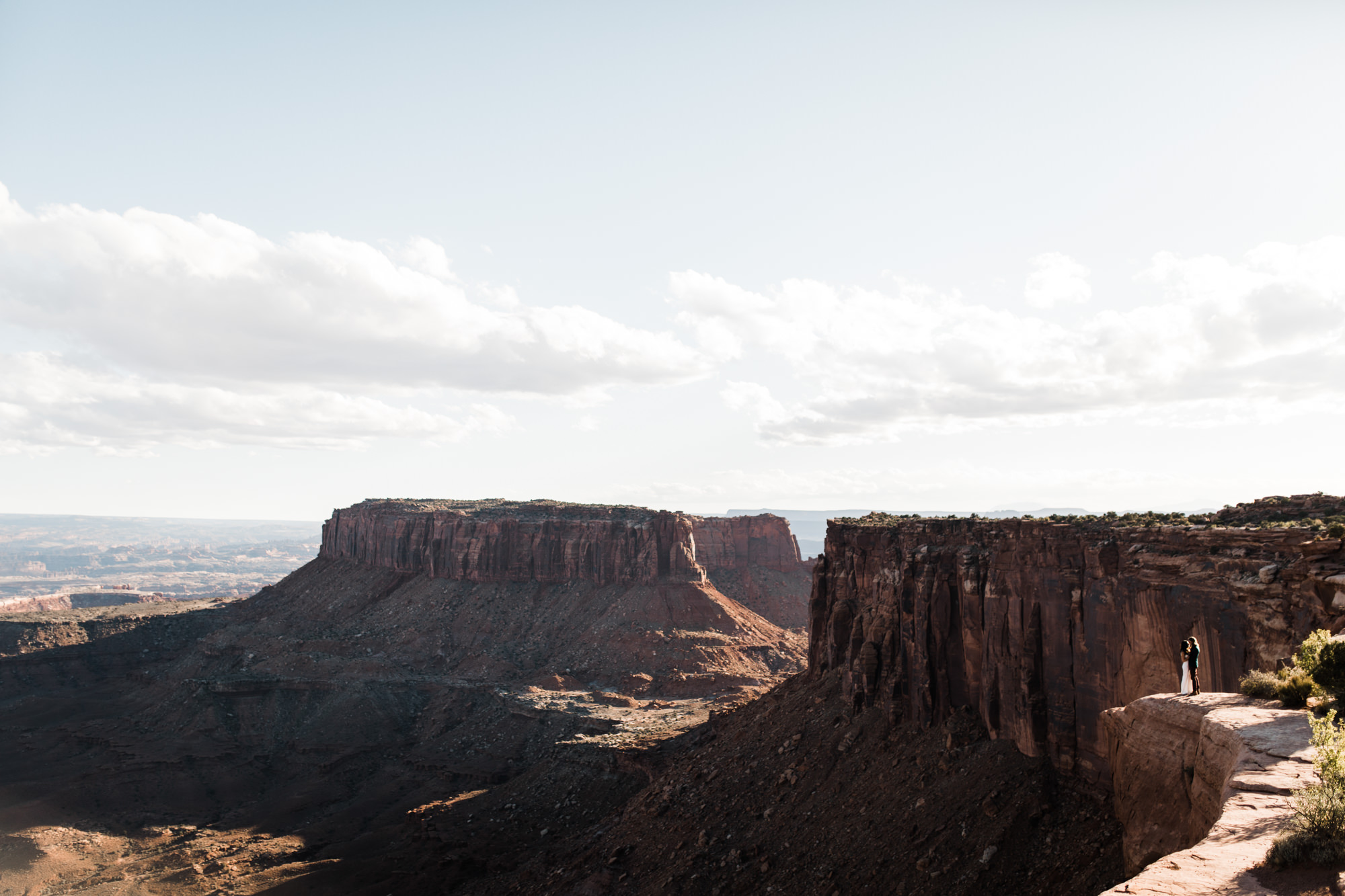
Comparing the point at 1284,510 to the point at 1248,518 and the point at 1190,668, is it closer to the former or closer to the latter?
the point at 1248,518

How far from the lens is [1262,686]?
15.3m

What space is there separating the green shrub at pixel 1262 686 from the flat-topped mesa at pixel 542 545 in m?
95.2

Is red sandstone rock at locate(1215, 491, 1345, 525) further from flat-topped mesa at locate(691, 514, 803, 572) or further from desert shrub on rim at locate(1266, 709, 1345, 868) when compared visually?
flat-topped mesa at locate(691, 514, 803, 572)

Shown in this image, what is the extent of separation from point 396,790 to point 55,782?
2982cm

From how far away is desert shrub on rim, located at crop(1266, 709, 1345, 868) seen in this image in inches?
376

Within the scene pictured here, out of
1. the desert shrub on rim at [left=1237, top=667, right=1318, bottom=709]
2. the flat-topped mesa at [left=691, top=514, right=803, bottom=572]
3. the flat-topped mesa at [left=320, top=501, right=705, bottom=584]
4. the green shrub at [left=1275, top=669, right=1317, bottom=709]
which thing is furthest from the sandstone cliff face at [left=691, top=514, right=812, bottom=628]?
the green shrub at [left=1275, top=669, right=1317, bottom=709]

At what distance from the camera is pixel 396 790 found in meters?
66.9

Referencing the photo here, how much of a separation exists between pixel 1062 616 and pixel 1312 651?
14744 millimetres

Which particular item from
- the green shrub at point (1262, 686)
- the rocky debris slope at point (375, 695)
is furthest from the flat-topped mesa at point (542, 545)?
the green shrub at point (1262, 686)

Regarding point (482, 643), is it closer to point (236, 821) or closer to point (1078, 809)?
point (236, 821)

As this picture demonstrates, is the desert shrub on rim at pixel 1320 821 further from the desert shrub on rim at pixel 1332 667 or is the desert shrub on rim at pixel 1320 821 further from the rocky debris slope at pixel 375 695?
the rocky debris slope at pixel 375 695

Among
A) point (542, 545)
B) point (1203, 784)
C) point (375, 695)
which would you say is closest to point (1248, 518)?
point (1203, 784)

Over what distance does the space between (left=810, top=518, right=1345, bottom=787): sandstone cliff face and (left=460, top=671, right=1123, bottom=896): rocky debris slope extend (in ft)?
5.10

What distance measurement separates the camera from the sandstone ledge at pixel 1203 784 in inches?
396
